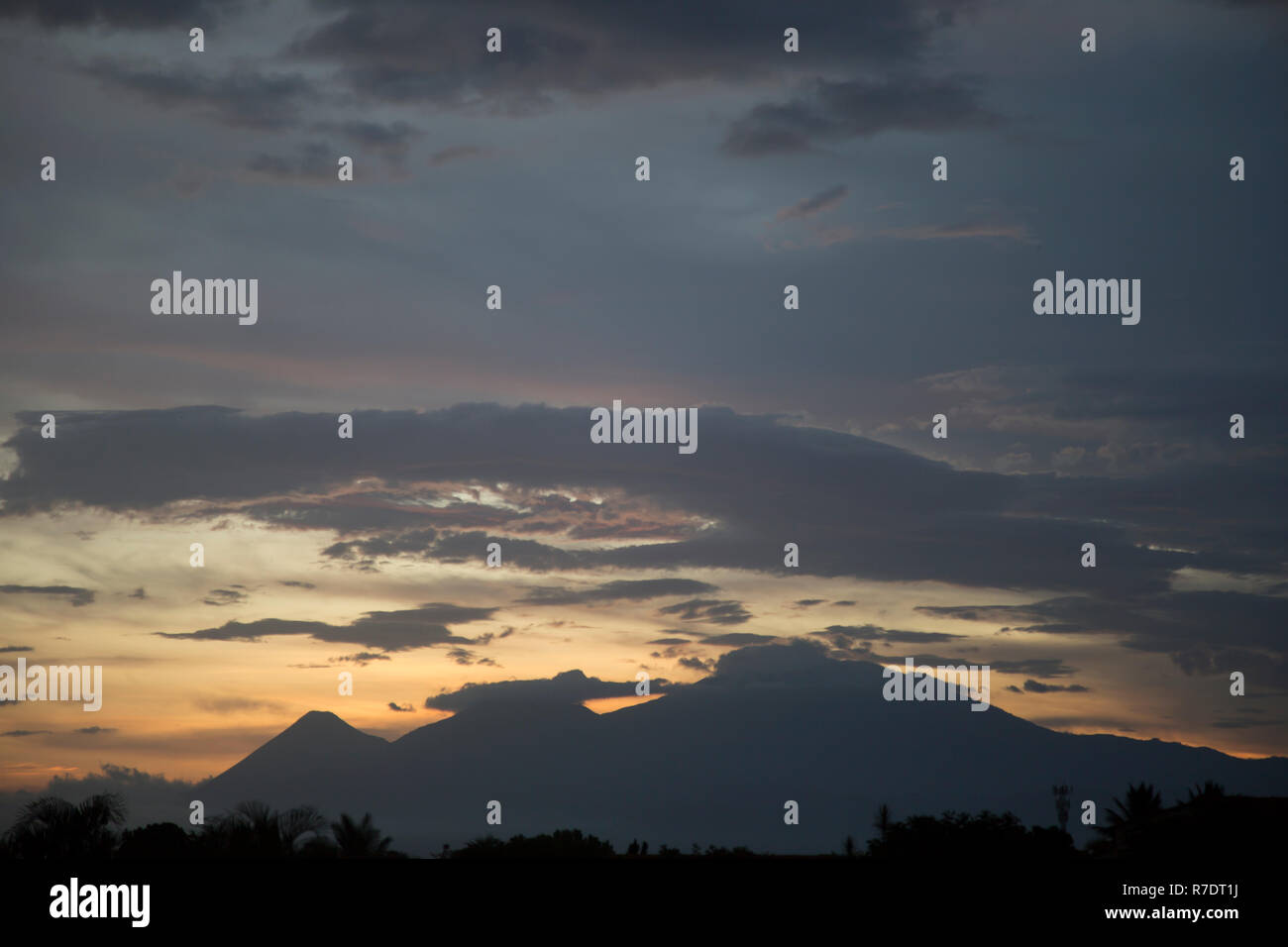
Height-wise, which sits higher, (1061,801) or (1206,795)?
(1206,795)

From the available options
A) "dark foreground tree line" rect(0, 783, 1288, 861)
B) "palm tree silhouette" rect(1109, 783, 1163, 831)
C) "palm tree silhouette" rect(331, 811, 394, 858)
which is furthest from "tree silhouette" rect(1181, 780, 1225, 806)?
"palm tree silhouette" rect(331, 811, 394, 858)

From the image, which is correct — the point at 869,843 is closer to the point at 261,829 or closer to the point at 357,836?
the point at 357,836

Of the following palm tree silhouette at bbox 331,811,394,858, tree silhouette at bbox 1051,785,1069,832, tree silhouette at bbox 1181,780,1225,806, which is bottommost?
tree silhouette at bbox 1051,785,1069,832

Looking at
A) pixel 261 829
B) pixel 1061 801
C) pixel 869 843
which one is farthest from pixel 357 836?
pixel 1061 801

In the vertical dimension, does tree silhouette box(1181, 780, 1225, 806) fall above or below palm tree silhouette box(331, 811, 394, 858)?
above

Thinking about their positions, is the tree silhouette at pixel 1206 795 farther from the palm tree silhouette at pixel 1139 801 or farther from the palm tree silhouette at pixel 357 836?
the palm tree silhouette at pixel 357 836

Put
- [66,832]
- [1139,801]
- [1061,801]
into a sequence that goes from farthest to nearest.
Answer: [1061,801]
[1139,801]
[66,832]

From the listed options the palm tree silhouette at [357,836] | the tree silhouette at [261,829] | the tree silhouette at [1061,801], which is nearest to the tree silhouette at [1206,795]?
the tree silhouette at [1061,801]

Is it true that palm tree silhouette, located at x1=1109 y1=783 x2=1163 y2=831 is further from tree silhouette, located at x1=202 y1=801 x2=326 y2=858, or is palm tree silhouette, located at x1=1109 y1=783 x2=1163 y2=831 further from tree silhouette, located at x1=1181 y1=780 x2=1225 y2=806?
tree silhouette, located at x1=202 y1=801 x2=326 y2=858

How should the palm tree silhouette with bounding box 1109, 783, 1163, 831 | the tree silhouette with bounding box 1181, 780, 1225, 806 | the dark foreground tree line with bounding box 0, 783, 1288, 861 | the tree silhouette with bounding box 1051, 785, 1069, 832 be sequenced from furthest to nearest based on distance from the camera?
the tree silhouette with bounding box 1051, 785, 1069, 832 → the palm tree silhouette with bounding box 1109, 783, 1163, 831 → the tree silhouette with bounding box 1181, 780, 1225, 806 → the dark foreground tree line with bounding box 0, 783, 1288, 861

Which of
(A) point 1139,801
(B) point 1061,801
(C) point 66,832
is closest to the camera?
(C) point 66,832

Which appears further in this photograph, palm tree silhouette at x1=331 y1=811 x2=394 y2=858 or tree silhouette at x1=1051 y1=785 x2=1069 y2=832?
tree silhouette at x1=1051 y1=785 x2=1069 y2=832
